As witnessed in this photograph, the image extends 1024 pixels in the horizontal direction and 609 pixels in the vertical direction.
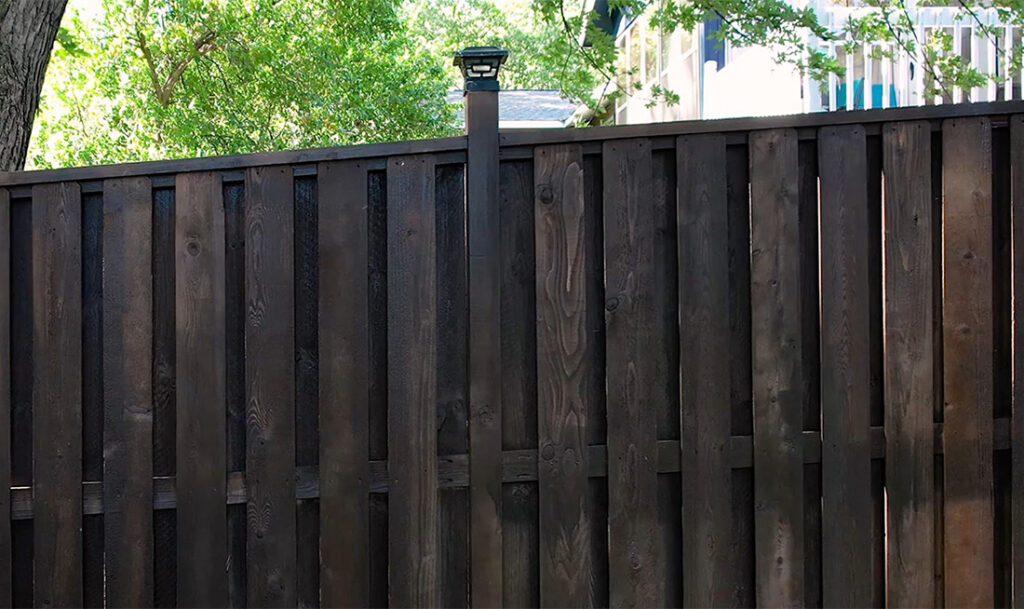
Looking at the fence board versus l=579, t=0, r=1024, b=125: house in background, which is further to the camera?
l=579, t=0, r=1024, b=125: house in background

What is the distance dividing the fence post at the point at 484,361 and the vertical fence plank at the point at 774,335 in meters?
0.82

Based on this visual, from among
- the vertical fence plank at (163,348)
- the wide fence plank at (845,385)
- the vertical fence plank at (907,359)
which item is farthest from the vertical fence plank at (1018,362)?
the vertical fence plank at (163,348)

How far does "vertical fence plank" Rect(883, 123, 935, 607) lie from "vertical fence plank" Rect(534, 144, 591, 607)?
1008 millimetres

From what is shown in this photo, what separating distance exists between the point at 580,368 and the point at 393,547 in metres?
0.81

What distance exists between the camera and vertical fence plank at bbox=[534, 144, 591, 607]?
346cm

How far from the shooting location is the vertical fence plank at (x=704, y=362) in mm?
3492

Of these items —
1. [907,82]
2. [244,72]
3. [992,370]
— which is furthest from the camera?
[244,72]

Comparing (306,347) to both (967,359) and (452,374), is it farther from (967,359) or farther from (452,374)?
(967,359)

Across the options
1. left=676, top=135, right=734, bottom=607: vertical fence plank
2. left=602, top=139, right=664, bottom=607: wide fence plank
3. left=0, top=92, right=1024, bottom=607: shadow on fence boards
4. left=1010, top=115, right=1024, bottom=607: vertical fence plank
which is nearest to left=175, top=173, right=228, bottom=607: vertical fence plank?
left=0, top=92, right=1024, bottom=607: shadow on fence boards

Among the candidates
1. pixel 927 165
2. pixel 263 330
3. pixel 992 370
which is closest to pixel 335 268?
pixel 263 330

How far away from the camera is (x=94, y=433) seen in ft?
11.3

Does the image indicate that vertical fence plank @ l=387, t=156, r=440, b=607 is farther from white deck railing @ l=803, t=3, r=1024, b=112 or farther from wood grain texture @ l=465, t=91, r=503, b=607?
white deck railing @ l=803, t=3, r=1024, b=112

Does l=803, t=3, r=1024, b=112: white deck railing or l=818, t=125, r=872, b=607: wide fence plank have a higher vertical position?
l=803, t=3, r=1024, b=112: white deck railing

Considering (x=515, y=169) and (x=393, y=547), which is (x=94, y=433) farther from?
(x=515, y=169)
